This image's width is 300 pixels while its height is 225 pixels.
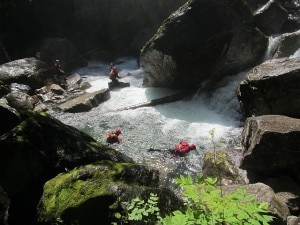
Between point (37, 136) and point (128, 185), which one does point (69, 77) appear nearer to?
point (37, 136)

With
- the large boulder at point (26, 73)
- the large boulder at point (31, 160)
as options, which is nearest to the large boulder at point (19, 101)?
the large boulder at point (26, 73)

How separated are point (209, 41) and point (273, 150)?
7.84 metres

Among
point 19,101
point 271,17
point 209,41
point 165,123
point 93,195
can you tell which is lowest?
point 165,123

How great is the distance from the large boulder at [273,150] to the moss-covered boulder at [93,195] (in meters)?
3.36

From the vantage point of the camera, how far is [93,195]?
4.43m

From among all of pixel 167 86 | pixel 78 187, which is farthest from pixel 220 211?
pixel 167 86

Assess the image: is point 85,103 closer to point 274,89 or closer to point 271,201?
point 274,89

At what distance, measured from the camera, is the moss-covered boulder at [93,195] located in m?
4.35

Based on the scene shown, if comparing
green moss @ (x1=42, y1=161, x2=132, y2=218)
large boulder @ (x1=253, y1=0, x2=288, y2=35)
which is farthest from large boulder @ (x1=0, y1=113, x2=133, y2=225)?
large boulder @ (x1=253, y1=0, x2=288, y2=35)

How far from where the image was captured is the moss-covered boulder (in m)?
4.35

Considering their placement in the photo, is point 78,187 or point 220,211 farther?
point 78,187

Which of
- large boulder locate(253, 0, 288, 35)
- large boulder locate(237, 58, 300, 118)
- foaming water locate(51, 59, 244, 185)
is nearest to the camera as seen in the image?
large boulder locate(237, 58, 300, 118)

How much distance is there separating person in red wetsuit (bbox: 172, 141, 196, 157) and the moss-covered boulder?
4951 millimetres

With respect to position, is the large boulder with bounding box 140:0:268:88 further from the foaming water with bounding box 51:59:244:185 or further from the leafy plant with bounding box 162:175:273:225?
the leafy plant with bounding box 162:175:273:225
